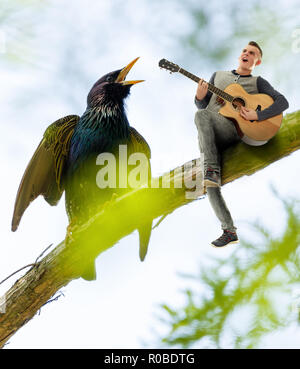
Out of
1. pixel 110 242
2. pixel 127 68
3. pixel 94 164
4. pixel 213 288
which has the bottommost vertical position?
pixel 213 288

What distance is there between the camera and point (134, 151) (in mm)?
4578

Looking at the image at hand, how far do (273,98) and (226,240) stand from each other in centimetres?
83

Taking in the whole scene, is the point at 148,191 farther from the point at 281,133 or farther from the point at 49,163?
the point at 49,163

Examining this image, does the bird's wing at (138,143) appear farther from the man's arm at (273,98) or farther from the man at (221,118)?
the man's arm at (273,98)

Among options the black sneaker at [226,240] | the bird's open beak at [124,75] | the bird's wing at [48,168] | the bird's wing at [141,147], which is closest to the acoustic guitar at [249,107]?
the black sneaker at [226,240]

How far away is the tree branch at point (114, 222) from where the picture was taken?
10.1 feet

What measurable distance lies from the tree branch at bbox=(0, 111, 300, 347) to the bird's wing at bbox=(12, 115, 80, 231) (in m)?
0.68

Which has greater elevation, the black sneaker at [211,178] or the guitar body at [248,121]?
the guitar body at [248,121]

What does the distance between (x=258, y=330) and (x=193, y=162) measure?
3.68 feet

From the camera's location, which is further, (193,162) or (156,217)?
(156,217)

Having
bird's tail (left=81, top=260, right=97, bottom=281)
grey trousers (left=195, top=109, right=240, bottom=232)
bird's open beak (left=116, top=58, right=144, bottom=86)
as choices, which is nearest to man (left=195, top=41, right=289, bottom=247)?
grey trousers (left=195, top=109, right=240, bottom=232)

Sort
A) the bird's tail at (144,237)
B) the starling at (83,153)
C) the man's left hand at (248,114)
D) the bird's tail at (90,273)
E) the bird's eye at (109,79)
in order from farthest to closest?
the bird's eye at (109,79)
the starling at (83,153)
the bird's tail at (90,273)
the bird's tail at (144,237)
the man's left hand at (248,114)

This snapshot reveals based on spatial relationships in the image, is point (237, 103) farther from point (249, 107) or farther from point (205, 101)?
point (205, 101)
